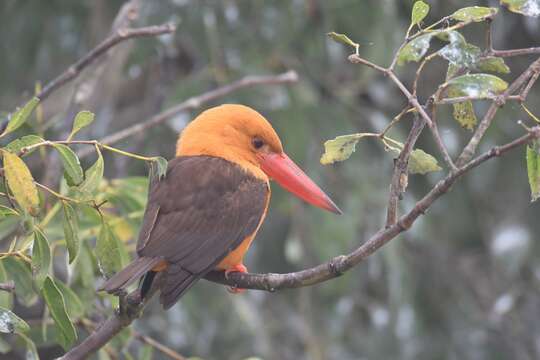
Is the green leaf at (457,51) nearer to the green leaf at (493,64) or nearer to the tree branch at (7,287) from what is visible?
the green leaf at (493,64)

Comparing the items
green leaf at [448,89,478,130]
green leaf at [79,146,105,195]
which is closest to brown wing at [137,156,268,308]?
green leaf at [79,146,105,195]

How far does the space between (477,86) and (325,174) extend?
143 inches

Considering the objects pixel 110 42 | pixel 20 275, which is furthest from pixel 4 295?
pixel 110 42

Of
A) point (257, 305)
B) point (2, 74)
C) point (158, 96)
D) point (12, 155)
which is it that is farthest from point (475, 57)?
point (2, 74)

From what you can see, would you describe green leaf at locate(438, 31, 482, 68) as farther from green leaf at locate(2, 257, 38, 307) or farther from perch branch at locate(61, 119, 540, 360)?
green leaf at locate(2, 257, 38, 307)

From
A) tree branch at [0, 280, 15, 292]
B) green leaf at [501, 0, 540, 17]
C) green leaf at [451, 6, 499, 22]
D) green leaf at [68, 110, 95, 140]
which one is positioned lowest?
tree branch at [0, 280, 15, 292]

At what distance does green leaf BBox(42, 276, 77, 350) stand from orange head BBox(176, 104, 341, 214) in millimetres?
1266

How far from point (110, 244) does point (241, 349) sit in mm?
3196

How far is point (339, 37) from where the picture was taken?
87.7 inches

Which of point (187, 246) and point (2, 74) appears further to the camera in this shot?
point (2, 74)

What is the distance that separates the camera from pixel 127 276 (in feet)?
8.66

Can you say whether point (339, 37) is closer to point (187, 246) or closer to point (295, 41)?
point (187, 246)

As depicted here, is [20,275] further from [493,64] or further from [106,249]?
[493,64]

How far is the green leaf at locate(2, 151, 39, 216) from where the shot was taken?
2102mm
